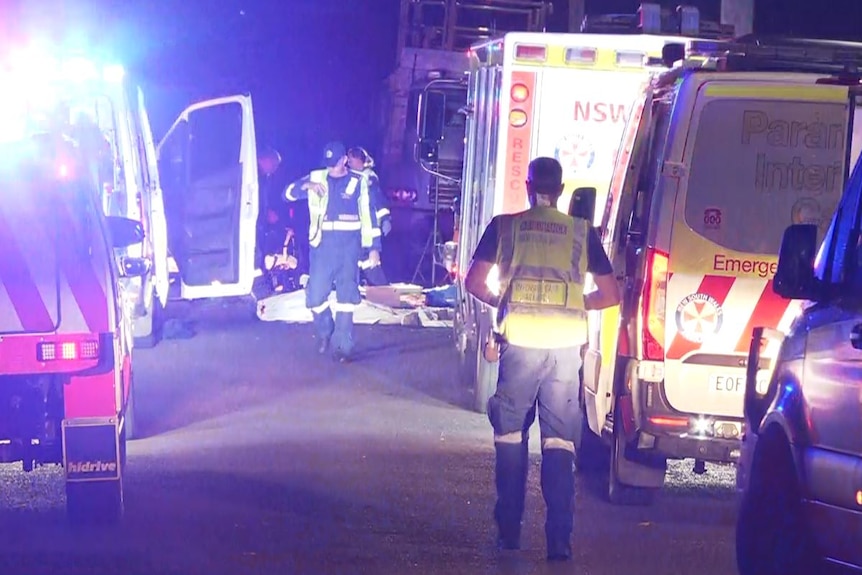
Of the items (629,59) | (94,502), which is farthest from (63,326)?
(629,59)

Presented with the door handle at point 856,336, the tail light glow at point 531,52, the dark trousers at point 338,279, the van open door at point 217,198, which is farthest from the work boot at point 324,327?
the door handle at point 856,336

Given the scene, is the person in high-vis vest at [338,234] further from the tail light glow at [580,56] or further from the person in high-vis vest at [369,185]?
the tail light glow at [580,56]

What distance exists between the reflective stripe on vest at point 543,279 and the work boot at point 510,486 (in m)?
0.48

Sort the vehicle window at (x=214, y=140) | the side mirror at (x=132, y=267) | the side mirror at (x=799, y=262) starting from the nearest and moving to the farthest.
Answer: the side mirror at (x=799, y=262) < the side mirror at (x=132, y=267) < the vehicle window at (x=214, y=140)

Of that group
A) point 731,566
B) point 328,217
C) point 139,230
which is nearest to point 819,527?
point 731,566

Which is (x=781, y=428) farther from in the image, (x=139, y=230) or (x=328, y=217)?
(x=328, y=217)

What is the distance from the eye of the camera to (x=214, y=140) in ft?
49.4

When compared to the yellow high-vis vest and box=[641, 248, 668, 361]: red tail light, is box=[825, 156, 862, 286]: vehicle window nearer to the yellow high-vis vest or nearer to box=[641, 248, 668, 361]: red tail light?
box=[641, 248, 668, 361]: red tail light

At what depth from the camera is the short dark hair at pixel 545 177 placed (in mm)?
6781

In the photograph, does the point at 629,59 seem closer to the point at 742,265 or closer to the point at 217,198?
the point at 742,265

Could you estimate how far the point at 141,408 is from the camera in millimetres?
10812

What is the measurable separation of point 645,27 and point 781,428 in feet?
18.8

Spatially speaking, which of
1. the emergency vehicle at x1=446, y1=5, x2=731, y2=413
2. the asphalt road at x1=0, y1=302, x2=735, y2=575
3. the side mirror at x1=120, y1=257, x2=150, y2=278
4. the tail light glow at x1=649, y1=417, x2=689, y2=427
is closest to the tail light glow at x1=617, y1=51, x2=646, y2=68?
the emergency vehicle at x1=446, y1=5, x2=731, y2=413

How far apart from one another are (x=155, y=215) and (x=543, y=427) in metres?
8.11
